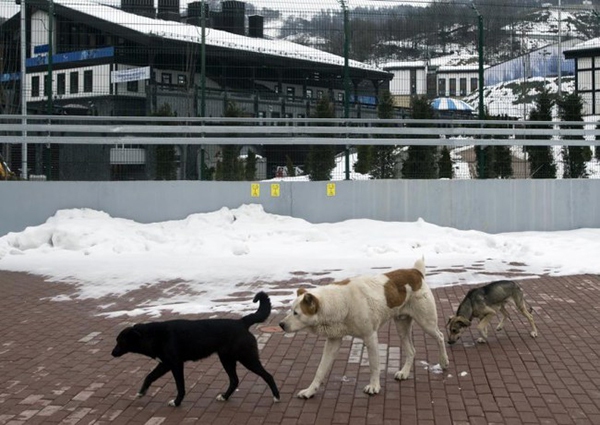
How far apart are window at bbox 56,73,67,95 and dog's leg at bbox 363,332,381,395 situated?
46.0 ft

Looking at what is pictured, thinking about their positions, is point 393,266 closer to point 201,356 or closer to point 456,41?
point 201,356

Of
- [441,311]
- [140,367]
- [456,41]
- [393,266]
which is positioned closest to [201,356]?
[140,367]

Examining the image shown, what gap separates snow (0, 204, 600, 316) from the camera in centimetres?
1210

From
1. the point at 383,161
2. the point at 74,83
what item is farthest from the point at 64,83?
the point at 383,161

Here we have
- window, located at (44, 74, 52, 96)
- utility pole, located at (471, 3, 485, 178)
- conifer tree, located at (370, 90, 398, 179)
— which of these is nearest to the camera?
window, located at (44, 74, 52, 96)

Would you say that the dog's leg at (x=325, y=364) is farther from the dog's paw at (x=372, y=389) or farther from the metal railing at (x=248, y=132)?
the metal railing at (x=248, y=132)

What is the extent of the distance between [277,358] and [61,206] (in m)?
9.49

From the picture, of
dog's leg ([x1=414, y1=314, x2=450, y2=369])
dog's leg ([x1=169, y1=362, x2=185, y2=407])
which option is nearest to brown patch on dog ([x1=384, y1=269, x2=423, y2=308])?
dog's leg ([x1=414, y1=314, x2=450, y2=369])

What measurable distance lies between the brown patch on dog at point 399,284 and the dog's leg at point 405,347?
36 centimetres

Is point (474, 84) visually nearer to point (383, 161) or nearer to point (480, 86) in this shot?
point (480, 86)

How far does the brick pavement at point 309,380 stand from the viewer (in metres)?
6.30

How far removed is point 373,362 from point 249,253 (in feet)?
25.9

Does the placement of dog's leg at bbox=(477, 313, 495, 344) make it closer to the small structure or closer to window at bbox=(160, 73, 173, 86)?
the small structure

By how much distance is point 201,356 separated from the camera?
6.57m
